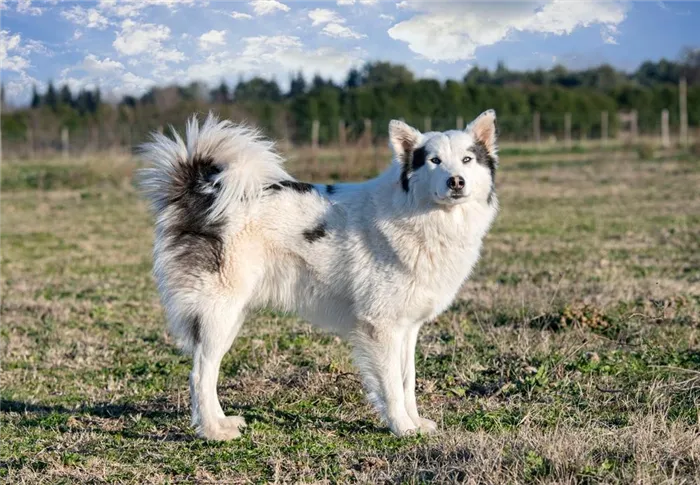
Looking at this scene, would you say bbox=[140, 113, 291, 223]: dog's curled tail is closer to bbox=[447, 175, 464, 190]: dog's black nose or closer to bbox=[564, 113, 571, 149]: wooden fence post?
bbox=[447, 175, 464, 190]: dog's black nose

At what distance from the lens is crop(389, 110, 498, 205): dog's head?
5188 millimetres

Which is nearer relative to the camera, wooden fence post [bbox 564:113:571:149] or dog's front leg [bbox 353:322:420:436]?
dog's front leg [bbox 353:322:420:436]

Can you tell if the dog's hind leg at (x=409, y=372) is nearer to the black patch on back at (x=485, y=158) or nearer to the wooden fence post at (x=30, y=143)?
the black patch on back at (x=485, y=158)

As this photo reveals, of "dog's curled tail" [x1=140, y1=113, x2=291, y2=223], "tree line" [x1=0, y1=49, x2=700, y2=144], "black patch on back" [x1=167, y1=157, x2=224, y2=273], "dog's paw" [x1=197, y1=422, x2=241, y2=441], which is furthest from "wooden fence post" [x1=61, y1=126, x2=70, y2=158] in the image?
"dog's paw" [x1=197, y1=422, x2=241, y2=441]

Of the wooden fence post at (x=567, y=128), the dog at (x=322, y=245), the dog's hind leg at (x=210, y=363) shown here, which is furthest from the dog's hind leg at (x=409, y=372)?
the wooden fence post at (x=567, y=128)

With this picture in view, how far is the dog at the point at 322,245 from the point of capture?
5.29 meters

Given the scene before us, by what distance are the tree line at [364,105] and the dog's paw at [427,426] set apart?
3479 centimetres

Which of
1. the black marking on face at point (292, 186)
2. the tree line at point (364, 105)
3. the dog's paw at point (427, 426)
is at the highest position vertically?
the tree line at point (364, 105)

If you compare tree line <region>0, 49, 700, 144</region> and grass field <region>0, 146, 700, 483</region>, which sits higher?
tree line <region>0, 49, 700, 144</region>

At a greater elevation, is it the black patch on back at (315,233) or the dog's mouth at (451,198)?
the dog's mouth at (451,198)

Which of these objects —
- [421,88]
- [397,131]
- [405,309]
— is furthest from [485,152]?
[421,88]

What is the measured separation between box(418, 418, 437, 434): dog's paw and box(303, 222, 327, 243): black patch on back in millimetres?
1361

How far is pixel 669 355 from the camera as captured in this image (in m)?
6.46

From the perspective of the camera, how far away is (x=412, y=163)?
214 inches
